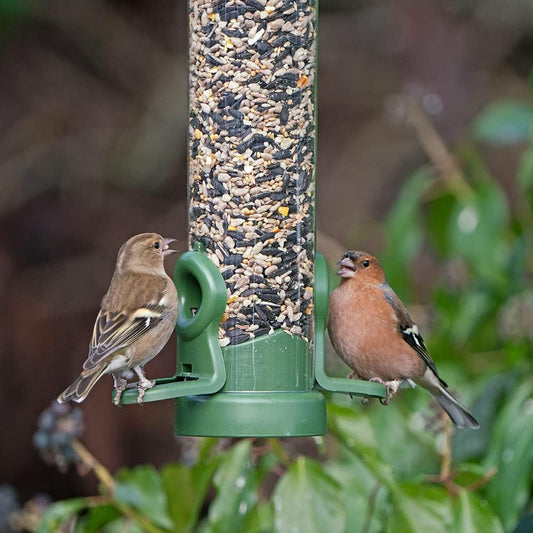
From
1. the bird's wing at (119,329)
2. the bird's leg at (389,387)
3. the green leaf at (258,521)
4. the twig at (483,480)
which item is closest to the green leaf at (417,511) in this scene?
the twig at (483,480)

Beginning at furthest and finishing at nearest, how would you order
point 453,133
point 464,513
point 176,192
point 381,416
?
point 176,192 < point 453,133 < point 381,416 < point 464,513

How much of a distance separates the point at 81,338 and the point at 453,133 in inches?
167

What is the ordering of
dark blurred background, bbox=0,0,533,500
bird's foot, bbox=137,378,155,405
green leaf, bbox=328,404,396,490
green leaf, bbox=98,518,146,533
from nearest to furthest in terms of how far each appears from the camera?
green leaf, bbox=328,404,396,490 < bird's foot, bbox=137,378,155,405 < green leaf, bbox=98,518,146,533 < dark blurred background, bbox=0,0,533,500

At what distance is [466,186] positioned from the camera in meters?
8.12

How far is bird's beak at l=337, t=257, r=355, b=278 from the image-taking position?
6.97 metres

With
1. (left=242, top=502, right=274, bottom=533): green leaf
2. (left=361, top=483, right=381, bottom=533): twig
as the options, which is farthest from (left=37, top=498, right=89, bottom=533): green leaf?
(left=361, top=483, right=381, bottom=533): twig

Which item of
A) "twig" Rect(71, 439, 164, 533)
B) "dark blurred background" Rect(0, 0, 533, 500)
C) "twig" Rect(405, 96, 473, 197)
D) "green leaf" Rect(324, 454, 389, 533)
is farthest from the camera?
"dark blurred background" Rect(0, 0, 533, 500)

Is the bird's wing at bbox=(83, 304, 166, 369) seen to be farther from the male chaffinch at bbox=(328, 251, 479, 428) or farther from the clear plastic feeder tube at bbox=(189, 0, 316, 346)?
the male chaffinch at bbox=(328, 251, 479, 428)

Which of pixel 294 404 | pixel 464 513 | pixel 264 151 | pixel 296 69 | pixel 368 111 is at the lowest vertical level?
pixel 464 513

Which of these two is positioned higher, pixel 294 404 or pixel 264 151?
pixel 264 151

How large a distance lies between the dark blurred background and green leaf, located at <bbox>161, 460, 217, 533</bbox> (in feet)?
19.0

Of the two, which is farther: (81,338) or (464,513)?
(81,338)

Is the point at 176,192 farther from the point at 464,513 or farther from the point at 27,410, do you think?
the point at 464,513

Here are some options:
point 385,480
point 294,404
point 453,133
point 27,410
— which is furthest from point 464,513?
point 27,410
